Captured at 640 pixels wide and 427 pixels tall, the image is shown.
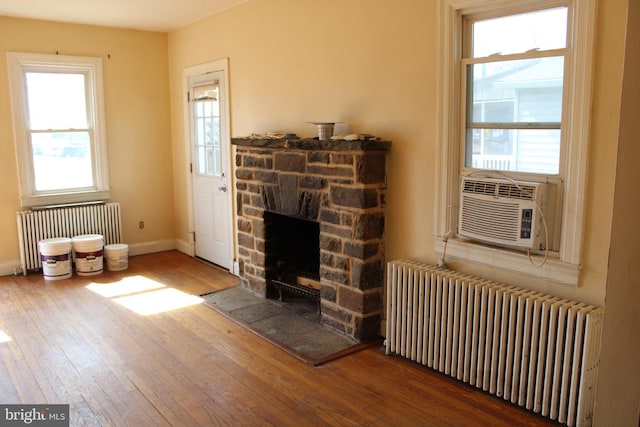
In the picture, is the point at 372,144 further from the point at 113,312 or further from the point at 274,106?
the point at 113,312

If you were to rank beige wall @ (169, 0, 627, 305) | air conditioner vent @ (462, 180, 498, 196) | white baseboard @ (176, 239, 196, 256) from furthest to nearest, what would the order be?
1. white baseboard @ (176, 239, 196, 256)
2. air conditioner vent @ (462, 180, 498, 196)
3. beige wall @ (169, 0, 627, 305)

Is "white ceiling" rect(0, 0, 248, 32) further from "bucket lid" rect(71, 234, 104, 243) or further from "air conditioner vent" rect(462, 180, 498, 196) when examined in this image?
"air conditioner vent" rect(462, 180, 498, 196)

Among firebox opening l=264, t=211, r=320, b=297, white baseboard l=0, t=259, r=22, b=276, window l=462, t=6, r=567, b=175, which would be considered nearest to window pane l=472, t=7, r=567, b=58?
window l=462, t=6, r=567, b=175

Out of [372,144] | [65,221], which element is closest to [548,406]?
[372,144]

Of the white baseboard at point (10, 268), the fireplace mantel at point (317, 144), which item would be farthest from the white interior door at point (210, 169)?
the white baseboard at point (10, 268)

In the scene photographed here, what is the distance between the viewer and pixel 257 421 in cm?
282

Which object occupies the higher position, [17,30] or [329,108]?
[17,30]

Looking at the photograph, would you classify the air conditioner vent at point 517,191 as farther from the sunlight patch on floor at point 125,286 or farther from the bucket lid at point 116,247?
the bucket lid at point 116,247

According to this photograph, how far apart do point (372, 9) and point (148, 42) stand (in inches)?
145

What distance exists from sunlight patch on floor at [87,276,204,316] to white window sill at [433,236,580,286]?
2485mm

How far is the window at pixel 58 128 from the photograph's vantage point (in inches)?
221

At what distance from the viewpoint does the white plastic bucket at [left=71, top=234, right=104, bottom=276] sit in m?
5.63

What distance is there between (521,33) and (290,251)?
2712 mm

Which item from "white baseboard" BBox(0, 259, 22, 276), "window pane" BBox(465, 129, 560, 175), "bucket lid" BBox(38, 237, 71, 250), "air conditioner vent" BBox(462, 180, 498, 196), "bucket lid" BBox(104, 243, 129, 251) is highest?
"window pane" BBox(465, 129, 560, 175)
